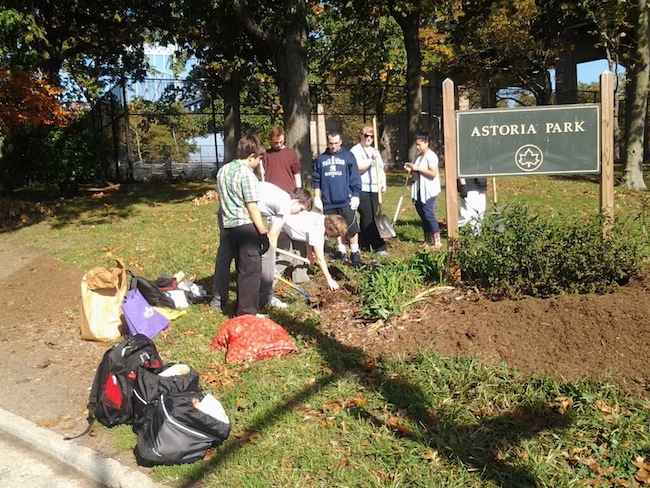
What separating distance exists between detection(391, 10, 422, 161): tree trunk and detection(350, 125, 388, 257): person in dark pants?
32.9ft

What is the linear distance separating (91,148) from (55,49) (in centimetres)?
424

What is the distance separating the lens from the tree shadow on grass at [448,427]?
11.1 feet

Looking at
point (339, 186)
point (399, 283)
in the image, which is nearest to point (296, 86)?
point (339, 186)

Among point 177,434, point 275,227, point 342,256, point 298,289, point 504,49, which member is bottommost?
point 177,434

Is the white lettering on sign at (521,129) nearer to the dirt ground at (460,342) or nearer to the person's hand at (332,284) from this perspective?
the dirt ground at (460,342)

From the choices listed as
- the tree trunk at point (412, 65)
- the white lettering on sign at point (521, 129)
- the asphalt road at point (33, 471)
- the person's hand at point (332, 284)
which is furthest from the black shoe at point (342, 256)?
the tree trunk at point (412, 65)

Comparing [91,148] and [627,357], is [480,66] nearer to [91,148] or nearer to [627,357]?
[91,148]

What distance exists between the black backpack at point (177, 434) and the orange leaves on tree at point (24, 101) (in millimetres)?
12982

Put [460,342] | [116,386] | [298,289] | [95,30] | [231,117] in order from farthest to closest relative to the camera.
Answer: [95,30]
[231,117]
[298,289]
[460,342]
[116,386]

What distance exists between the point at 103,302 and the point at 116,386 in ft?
6.60

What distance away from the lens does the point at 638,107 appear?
16.0 meters

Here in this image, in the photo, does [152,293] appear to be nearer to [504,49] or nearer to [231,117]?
[231,117]

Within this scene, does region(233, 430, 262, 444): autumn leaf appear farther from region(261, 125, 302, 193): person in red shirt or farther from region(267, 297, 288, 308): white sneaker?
region(261, 125, 302, 193): person in red shirt

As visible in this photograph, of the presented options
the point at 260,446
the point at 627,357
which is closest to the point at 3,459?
the point at 260,446
